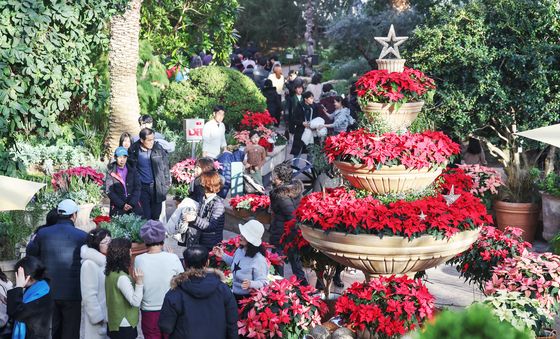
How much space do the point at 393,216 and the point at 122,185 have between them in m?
4.50

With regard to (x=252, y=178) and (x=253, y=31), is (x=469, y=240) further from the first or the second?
(x=253, y=31)

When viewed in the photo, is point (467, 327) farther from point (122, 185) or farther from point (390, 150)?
point (122, 185)

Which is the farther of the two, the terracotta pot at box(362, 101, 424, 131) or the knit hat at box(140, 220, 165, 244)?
the terracotta pot at box(362, 101, 424, 131)

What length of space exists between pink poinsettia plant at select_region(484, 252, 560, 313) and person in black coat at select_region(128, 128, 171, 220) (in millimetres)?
4769

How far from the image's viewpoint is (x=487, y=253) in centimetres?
836

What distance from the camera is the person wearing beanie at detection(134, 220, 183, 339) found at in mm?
6848

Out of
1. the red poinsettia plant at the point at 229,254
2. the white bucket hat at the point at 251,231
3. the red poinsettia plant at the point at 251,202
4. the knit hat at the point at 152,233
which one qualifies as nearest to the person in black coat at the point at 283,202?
the red poinsettia plant at the point at 229,254

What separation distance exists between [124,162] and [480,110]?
5414mm

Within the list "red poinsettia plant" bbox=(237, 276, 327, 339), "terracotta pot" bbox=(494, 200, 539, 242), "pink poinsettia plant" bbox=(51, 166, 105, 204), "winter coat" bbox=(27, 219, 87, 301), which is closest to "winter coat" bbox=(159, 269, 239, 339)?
"red poinsettia plant" bbox=(237, 276, 327, 339)

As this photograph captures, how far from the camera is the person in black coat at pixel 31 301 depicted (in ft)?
20.9

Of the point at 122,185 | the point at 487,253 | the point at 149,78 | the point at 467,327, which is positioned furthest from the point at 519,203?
the point at 467,327

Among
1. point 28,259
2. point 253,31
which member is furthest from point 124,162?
point 253,31

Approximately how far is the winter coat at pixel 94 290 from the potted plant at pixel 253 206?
4.83 m

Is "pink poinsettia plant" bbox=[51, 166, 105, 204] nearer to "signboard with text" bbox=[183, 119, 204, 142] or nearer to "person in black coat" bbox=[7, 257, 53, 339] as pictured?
"signboard with text" bbox=[183, 119, 204, 142]
